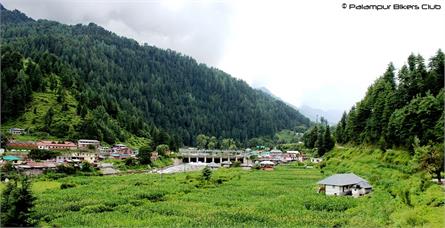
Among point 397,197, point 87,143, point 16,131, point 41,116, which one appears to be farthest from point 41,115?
point 397,197

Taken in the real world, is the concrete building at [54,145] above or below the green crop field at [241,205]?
above

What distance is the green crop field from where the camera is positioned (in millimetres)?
30062

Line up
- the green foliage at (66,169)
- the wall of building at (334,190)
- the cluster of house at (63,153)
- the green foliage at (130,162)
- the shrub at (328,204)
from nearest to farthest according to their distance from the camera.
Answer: the shrub at (328,204) < the wall of building at (334,190) < the green foliage at (66,169) < the cluster of house at (63,153) < the green foliage at (130,162)

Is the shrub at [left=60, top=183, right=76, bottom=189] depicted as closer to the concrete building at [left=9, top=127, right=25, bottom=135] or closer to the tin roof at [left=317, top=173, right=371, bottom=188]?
the tin roof at [left=317, top=173, right=371, bottom=188]

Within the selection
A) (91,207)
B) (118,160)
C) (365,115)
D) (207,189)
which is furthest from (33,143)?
(365,115)

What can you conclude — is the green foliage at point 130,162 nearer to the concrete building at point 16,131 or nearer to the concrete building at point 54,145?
the concrete building at point 54,145

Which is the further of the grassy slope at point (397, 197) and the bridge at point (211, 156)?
the bridge at point (211, 156)

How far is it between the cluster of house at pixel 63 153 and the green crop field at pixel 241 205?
48.0ft

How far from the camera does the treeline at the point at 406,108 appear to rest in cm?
4991

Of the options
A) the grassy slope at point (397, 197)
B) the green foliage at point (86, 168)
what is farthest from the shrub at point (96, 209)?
the green foliage at point (86, 168)

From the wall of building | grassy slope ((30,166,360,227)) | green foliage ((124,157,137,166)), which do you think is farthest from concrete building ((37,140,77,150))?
the wall of building

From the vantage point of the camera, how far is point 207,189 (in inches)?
2051

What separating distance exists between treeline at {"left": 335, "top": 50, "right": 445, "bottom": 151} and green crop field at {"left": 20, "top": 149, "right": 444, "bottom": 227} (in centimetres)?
571

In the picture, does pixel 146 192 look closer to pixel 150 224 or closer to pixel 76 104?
pixel 150 224
